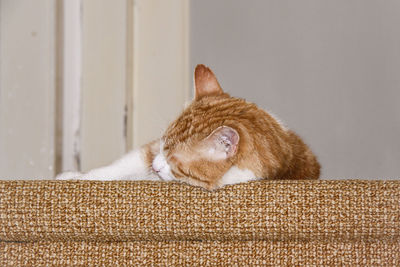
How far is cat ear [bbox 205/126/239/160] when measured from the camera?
2.98ft

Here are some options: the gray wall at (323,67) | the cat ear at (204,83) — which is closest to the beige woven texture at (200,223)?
the cat ear at (204,83)

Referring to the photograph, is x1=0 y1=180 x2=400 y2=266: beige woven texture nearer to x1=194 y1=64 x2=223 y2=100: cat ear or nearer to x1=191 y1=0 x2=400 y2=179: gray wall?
x1=194 y1=64 x2=223 y2=100: cat ear

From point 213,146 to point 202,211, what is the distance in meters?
0.20

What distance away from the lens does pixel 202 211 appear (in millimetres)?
804

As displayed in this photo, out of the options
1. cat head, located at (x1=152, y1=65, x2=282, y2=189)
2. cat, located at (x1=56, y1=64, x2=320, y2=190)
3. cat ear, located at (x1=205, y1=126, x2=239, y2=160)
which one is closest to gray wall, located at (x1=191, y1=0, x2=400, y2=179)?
cat, located at (x1=56, y1=64, x2=320, y2=190)

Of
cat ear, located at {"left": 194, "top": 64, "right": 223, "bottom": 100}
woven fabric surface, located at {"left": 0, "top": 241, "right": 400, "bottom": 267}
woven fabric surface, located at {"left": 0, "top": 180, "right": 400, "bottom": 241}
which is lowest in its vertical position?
woven fabric surface, located at {"left": 0, "top": 241, "right": 400, "bottom": 267}

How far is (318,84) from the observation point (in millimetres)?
2064

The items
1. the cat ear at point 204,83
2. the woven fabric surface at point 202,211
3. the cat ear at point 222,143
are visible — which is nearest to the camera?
the woven fabric surface at point 202,211

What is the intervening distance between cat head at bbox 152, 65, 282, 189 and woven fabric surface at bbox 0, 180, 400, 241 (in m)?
0.11

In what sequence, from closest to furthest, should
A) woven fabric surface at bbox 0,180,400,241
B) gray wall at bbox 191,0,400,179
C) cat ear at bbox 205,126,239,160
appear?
1. woven fabric surface at bbox 0,180,400,241
2. cat ear at bbox 205,126,239,160
3. gray wall at bbox 191,0,400,179

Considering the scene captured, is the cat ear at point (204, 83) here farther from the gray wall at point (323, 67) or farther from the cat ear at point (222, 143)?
the gray wall at point (323, 67)

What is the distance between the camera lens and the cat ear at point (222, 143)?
91 cm

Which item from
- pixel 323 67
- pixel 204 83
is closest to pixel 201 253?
pixel 204 83

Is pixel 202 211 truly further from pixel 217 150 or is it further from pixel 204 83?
pixel 204 83
